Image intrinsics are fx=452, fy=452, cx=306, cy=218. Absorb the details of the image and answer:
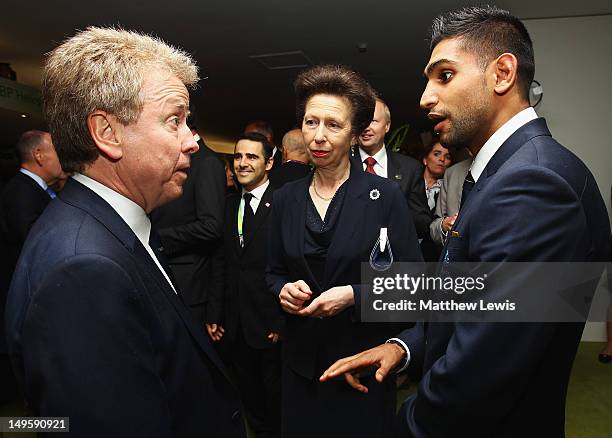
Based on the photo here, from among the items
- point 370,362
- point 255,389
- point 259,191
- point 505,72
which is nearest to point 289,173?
point 259,191

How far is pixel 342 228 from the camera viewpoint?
1861 mm

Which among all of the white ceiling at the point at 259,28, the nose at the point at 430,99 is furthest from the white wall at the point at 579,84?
the nose at the point at 430,99

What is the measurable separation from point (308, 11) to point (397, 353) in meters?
4.31

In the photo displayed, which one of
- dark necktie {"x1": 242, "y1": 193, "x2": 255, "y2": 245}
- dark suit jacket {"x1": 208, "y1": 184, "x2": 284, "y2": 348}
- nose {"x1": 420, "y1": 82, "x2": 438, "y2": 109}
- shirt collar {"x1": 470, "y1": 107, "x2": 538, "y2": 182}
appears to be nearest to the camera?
shirt collar {"x1": 470, "y1": 107, "x2": 538, "y2": 182}

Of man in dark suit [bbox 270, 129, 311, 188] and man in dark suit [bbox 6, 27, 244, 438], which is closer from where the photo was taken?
man in dark suit [bbox 6, 27, 244, 438]

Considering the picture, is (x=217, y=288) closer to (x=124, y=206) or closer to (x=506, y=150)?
(x=124, y=206)

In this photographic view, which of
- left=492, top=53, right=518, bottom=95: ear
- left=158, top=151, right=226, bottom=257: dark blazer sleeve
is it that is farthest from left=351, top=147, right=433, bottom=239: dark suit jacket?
left=492, top=53, right=518, bottom=95: ear

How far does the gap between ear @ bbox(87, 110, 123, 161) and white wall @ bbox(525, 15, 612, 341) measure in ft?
15.9

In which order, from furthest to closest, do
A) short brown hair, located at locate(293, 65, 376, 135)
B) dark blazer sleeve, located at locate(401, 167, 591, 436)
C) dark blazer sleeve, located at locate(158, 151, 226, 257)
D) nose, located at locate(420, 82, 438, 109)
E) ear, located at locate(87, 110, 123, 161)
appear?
dark blazer sleeve, located at locate(158, 151, 226, 257)
short brown hair, located at locate(293, 65, 376, 135)
nose, located at locate(420, 82, 438, 109)
ear, located at locate(87, 110, 123, 161)
dark blazer sleeve, located at locate(401, 167, 591, 436)


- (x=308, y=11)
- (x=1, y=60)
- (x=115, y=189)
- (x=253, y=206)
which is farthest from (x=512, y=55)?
(x=1, y=60)

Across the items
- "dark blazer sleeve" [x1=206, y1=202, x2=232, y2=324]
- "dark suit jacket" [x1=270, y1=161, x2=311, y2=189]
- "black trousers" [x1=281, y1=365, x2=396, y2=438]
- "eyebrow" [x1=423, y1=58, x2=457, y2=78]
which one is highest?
"dark suit jacket" [x1=270, y1=161, x2=311, y2=189]

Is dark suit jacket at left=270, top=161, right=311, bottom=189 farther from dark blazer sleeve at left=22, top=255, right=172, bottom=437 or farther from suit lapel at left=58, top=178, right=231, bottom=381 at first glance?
dark blazer sleeve at left=22, top=255, right=172, bottom=437

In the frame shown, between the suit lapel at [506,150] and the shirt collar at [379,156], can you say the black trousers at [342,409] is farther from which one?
the shirt collar at [379,156]

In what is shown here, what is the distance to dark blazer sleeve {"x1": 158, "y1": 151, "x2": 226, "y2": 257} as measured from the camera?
274 centimetres
